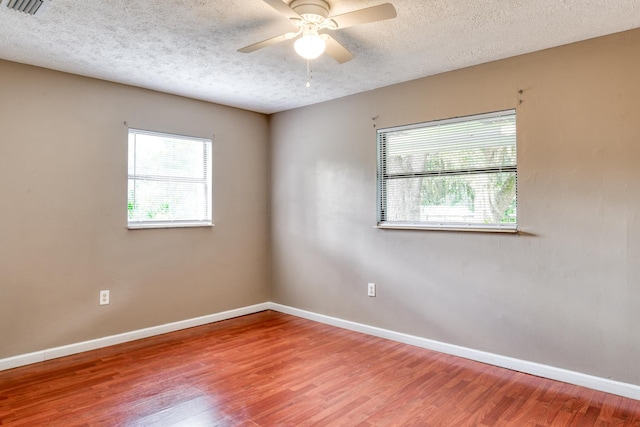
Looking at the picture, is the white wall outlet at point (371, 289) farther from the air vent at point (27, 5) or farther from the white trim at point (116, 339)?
the air vent at point (27, 5)

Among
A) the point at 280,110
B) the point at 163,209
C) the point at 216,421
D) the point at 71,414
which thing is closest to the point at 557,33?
the point at 280,110

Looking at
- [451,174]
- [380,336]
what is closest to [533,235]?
[451,174]

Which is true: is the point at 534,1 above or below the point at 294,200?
above

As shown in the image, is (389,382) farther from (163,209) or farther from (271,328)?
(163,209)

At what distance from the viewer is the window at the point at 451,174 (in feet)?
10.2

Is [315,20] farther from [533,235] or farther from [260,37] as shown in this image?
[533,235]

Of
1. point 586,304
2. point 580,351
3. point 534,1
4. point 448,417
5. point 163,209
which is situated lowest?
point 448,417

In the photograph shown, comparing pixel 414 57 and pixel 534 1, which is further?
pixel 414 57

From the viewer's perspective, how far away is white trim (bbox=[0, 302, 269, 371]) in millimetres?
3079

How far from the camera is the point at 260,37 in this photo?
270 cm

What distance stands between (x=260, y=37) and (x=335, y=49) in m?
0.63

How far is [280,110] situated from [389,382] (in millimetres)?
3244

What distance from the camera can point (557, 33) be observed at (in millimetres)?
2600

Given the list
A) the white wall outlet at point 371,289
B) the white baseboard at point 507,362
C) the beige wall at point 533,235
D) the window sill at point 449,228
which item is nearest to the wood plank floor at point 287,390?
the white baseboard at point 507,362
